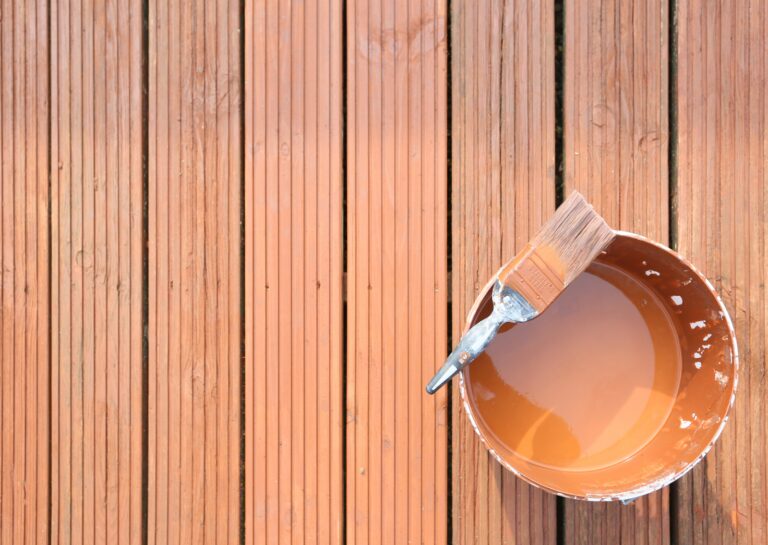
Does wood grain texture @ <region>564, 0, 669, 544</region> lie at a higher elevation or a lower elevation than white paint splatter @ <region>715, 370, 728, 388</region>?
higher

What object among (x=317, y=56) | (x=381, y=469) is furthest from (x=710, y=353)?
(x=317, y=56)

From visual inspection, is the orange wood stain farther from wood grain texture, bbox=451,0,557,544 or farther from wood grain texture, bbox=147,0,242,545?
wood grain texture, bbox=147,0,242,545

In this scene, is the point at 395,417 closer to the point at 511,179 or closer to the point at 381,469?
the point at 381,469

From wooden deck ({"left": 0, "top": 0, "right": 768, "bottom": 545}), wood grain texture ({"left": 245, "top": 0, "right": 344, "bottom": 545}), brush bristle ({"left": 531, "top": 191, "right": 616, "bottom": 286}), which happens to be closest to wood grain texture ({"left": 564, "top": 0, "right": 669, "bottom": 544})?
wooden deck ({"left": 0, "top": 0, "right": 768, "bottom": 545})

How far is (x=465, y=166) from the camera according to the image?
0.57 metres

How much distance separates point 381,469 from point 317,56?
0.50 meters

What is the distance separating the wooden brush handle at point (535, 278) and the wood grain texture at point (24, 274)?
1.86 ft

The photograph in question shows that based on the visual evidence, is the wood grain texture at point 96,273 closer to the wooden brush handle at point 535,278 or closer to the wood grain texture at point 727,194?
the wooden brush handle at point 535,278

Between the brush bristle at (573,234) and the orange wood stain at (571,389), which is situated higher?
the brush bristle at (573,234)

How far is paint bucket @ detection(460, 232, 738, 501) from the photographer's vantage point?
0.51 meters

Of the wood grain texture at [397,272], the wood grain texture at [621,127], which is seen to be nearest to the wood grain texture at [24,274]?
the wood grain texture at [397,272]

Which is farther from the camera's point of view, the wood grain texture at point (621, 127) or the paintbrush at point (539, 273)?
the wood grain texture at point (621, 127)

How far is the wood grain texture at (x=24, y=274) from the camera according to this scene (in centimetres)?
59

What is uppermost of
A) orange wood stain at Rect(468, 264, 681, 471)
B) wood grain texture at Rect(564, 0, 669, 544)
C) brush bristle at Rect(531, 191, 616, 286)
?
wood grain texture at Rect(564, 0, 669, 544)
